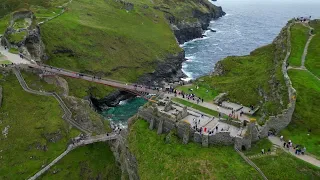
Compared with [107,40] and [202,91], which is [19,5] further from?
[202,91]

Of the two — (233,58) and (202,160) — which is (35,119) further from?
(233,58)

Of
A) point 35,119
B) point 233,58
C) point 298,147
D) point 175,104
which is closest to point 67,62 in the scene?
point 35,119

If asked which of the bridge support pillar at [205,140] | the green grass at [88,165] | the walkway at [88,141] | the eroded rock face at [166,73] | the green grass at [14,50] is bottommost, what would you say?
the eroded rock face at [166,73]

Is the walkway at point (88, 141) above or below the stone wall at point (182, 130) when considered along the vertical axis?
below

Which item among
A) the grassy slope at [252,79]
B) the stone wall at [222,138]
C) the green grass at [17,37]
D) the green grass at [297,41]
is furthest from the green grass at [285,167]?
the green grass at [17,37]

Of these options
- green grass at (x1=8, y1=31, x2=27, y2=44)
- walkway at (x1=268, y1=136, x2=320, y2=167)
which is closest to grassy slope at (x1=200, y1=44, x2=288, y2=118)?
walkway at (x1=268, y1=136, x2=320, y2=167)

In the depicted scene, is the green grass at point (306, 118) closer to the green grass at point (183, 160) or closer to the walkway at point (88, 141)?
the green grass at point (183, 160)

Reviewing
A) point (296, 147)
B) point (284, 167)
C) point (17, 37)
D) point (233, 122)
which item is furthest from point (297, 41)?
point (17, 37)
